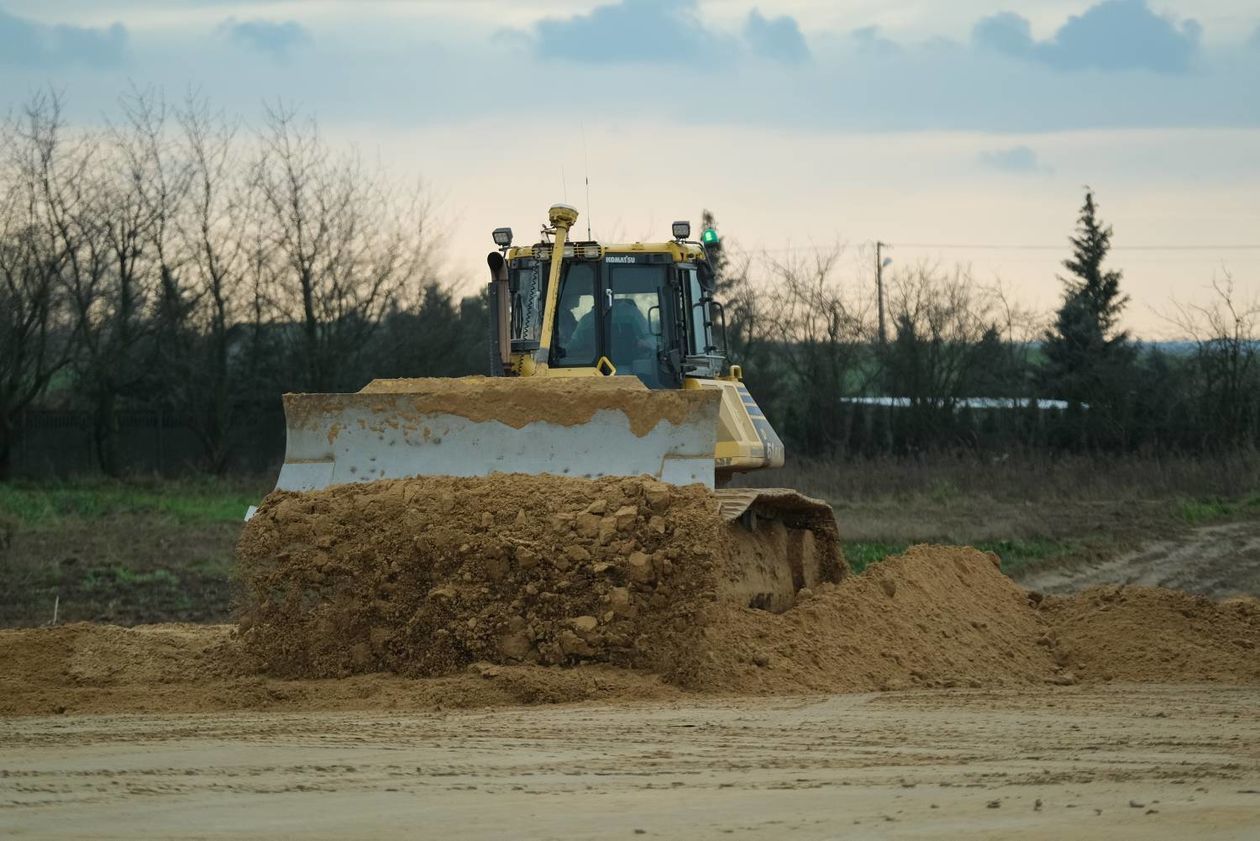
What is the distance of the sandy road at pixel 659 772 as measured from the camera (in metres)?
4.86

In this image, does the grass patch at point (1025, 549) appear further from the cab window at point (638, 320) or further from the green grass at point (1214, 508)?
the cab window at point (638, 320)

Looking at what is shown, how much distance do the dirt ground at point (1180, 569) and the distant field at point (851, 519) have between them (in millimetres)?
259

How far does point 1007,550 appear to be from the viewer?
1784cm

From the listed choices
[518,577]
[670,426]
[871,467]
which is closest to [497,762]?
[518,577]

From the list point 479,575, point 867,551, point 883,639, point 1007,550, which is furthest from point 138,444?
point 883,639

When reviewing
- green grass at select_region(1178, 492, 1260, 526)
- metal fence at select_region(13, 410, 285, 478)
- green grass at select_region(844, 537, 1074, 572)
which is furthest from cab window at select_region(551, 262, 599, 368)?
metal fence at select_region(13, 410, 285, 478)

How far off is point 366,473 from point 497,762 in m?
3.22

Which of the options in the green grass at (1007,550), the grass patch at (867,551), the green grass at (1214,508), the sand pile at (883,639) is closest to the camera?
the sand pile at (883,639)

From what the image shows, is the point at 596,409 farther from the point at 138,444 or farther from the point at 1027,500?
the point at 138,444

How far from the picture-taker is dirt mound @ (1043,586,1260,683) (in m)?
8.94

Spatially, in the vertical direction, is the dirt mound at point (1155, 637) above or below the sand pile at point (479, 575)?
below

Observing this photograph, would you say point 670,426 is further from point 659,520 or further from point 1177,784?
point 1177,784

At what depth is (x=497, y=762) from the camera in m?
5.90

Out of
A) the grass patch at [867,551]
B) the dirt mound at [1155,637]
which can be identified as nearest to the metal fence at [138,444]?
the grass patch at [867,551]
